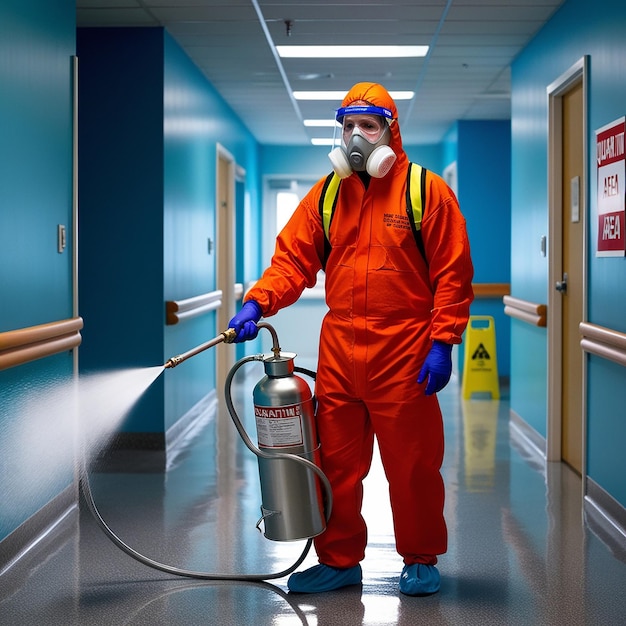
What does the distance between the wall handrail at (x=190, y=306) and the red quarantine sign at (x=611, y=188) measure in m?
2.47

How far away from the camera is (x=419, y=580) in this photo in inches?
117

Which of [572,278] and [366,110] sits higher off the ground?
[366,110]

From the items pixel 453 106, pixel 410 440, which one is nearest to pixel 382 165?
pixel 410 440

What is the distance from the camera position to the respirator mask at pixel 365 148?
2.88 metres

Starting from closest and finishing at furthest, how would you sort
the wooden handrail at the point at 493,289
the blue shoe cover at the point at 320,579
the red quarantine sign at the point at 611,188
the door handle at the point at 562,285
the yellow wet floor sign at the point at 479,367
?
the blue shoe cover at the point at 320,579 → the red quarantine sign at the point at 611,188 → the door handle at the point at 562,285 → the yellow wet floor sign at the point at 479,367 → the wooden handrail at the point at 493,289

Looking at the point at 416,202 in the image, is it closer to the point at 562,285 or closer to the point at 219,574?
the point at 219,574

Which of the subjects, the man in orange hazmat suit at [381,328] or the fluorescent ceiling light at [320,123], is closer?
the man in orange hazmat suit at [381,328]

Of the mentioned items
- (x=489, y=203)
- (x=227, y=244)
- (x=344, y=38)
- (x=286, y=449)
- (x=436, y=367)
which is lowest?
(x=286, y=449)

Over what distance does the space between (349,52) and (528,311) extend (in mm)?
1976

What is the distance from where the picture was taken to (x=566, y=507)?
4.11m

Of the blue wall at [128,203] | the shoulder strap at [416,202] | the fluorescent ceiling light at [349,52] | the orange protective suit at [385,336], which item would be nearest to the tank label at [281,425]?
the orange protective suit at [385,336]

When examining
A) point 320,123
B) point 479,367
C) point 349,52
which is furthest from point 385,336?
point 320,123

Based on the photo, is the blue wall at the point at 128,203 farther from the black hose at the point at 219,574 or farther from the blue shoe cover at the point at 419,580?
the blue shoe cover at the point at 419,580

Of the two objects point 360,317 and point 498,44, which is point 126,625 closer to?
point 360,317
